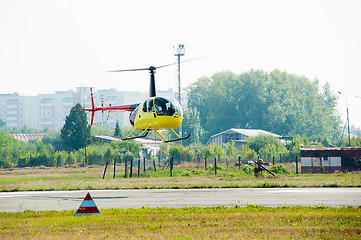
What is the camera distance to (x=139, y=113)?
27375 millimetres

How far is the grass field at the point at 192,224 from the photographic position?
13.3 metres

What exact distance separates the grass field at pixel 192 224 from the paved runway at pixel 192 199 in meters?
2.13

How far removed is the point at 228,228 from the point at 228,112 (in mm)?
106990

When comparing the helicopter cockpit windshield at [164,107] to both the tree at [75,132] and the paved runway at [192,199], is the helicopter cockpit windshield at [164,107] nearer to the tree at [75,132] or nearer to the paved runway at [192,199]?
the paved runway at [192,199]

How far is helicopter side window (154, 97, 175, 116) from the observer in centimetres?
2555

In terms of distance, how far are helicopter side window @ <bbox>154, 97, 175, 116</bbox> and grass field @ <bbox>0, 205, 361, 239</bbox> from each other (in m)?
8.22

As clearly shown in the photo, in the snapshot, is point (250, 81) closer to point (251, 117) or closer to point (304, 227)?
point (251, 117)

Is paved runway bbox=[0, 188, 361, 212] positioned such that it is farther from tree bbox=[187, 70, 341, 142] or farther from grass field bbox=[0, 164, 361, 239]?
tree bbox=[187, 70, 341, 142]

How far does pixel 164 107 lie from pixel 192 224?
11.5 meters

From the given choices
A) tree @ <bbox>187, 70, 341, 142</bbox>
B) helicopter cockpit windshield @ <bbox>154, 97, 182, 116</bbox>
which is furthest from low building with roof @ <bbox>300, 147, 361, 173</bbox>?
tree @ <bbox>187, 70, 341, 142</bbox>

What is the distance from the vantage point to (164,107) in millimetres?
25562

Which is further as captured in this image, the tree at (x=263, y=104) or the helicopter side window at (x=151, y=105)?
the tree at (x=263, y=104)

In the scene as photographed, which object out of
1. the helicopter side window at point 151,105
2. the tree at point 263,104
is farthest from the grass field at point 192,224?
the tree at point 263,104

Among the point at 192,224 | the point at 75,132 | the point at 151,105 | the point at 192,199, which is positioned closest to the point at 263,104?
the point at 75,132
